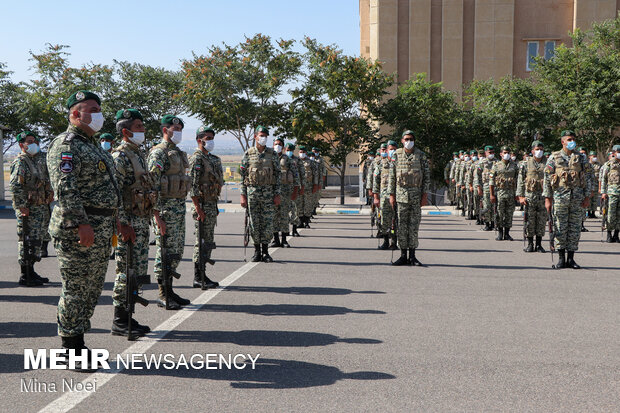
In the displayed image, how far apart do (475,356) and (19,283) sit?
22.4 feet

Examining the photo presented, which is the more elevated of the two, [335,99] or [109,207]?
[335,99]

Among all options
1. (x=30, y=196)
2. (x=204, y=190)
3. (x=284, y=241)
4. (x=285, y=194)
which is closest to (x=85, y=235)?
(x=204, y=190)

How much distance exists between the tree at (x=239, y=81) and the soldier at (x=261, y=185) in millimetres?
18380

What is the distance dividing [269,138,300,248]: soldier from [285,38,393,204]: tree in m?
14.2

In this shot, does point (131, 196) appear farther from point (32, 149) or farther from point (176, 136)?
point (32, 149)

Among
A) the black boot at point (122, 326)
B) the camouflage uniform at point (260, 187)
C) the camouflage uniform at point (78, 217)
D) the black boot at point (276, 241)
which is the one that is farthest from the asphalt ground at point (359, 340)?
the black boot at point (276, 241)

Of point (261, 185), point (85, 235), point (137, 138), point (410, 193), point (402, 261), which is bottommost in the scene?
point (402, 261)

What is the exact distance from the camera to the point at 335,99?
29875 mm

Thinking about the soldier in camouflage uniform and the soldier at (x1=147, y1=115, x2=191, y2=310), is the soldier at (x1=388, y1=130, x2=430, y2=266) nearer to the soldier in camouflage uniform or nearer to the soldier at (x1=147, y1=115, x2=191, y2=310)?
the soldier in camouflage uniform

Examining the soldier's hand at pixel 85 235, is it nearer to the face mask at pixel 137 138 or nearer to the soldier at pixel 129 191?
the soldier at pixel 129 191

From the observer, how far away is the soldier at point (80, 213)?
507 cm

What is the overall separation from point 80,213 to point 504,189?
39.0 feet

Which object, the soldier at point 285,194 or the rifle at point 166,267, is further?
the soldier at point 285,194

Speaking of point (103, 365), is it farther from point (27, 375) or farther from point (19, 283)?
point (19, 283)
